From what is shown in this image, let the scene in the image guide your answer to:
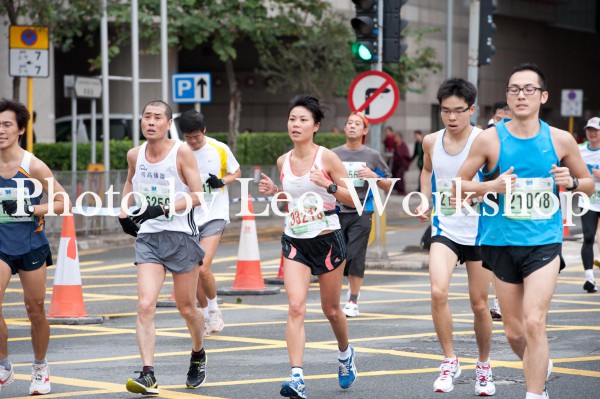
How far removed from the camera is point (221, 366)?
961cm

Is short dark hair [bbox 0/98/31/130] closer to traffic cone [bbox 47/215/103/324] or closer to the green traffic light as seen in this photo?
traffic cone [bbox 47/215/103/324]

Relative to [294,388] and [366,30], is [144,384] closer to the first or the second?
[294,388]

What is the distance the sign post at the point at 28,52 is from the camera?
799 inches

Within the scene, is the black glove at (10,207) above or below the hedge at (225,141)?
above

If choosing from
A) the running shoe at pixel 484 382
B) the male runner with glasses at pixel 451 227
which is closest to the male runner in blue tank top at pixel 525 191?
the running shoe at pixel 484 382

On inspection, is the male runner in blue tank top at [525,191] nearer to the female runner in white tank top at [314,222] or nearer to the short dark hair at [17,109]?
the female runner in white tank top at [314,222]

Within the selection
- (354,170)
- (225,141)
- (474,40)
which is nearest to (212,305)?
(354,170)

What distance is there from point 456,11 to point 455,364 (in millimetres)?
37787

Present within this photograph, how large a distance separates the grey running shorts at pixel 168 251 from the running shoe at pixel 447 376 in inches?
71.6

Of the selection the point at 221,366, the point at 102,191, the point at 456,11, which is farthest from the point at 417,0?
the point at 221,366

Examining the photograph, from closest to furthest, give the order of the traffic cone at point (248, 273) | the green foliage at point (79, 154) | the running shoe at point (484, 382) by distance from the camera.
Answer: the running shoe at point (484, 382), the traffic cone at point (248, 273), the green foliage at point (79, 154)

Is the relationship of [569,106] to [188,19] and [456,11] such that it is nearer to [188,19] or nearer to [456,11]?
[456,11]

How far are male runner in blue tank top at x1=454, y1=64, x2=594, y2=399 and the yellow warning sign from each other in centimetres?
1400

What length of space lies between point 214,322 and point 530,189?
186 inches
